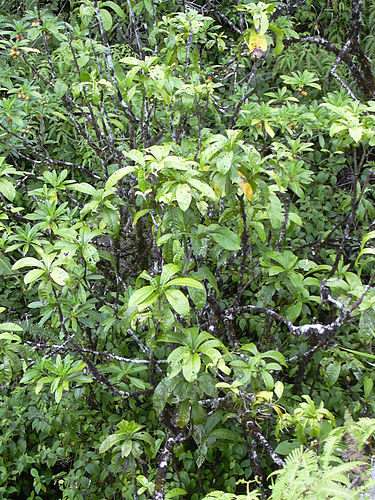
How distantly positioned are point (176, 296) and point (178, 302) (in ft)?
0.09

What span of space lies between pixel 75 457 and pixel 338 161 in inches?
111

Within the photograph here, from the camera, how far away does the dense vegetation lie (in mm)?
1957

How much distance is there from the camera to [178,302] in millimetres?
1716

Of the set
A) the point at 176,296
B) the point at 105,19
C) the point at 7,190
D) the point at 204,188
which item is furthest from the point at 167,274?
the point at 105,19

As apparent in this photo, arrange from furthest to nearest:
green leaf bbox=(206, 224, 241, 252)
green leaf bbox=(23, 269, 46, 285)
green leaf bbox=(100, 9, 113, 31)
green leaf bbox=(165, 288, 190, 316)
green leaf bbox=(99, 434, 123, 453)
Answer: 1. green leaf bbox=(100, 9, 113, 31)
2. green leaf bbox=(99, 434, 123, 453)
3. green leaf bbox=(206, 224, 241, 252)
4. green leaf bbox=(23, 269, 46, 285)
5. green leaf bbox=(165, 288, 190, 316)

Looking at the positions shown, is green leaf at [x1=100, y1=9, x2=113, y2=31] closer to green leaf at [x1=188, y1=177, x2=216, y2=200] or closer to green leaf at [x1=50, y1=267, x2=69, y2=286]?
green leaf at [x1=188, y1=177, x2=216, y2=200]

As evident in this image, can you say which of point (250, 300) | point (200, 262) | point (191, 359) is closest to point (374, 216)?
point (250, 300)

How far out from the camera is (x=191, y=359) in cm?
182

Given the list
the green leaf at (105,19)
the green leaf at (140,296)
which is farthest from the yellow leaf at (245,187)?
the green leaf at (105,19)

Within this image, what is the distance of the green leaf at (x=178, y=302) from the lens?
1.69 metres

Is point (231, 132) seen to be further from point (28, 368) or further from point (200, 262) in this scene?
point (28, 368)

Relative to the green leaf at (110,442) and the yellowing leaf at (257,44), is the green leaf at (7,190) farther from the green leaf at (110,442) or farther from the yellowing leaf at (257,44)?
the yellowing leaf at (257,44)

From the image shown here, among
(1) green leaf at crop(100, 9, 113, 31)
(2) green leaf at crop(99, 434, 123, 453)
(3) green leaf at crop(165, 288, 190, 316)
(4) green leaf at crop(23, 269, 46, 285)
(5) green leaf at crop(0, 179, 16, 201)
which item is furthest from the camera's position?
(1) green leaf at crop(100, 9, 113, 31)

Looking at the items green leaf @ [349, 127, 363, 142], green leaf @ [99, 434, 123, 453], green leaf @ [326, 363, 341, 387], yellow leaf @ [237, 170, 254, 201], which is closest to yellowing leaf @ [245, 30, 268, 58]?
green leaf @ [349, 127, 363, 142]
